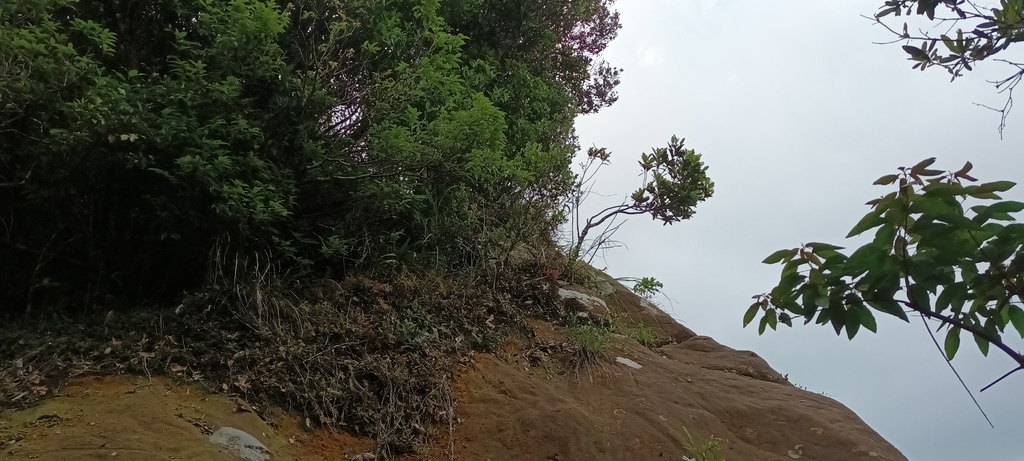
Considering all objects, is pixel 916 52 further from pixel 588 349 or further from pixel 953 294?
pixel 588 349

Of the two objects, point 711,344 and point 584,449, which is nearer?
point 584,449

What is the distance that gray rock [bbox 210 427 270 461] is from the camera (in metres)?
3.34

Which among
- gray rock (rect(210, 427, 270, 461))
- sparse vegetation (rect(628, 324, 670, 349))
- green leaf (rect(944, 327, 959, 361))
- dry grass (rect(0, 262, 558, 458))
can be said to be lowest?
gray rock (rect(210, 427, 270, 461))

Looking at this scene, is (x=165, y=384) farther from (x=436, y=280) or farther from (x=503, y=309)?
(x=503, y=309)

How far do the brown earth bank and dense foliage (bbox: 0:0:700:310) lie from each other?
1126mm

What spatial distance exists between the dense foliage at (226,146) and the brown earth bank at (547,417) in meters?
1.13

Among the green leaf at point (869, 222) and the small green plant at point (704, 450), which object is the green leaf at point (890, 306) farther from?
the small green plant at point (704, 450)

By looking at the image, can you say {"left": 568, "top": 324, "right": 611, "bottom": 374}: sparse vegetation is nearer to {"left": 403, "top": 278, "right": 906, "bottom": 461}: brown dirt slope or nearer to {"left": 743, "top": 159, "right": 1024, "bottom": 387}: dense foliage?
{"left": 403, "top": 278, "right": 906, "bottom": 461}: brown dirt slope

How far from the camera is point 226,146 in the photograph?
14.1 feet

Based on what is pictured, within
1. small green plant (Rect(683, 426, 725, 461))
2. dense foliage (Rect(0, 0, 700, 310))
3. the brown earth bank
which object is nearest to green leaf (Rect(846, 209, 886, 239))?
the brown earth bank

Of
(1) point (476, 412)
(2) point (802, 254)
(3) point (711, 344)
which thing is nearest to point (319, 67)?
(1) point (476, 412)

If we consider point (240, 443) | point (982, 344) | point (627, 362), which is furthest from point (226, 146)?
point (982, 344)

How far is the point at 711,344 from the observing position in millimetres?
7082

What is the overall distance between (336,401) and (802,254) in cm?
322
